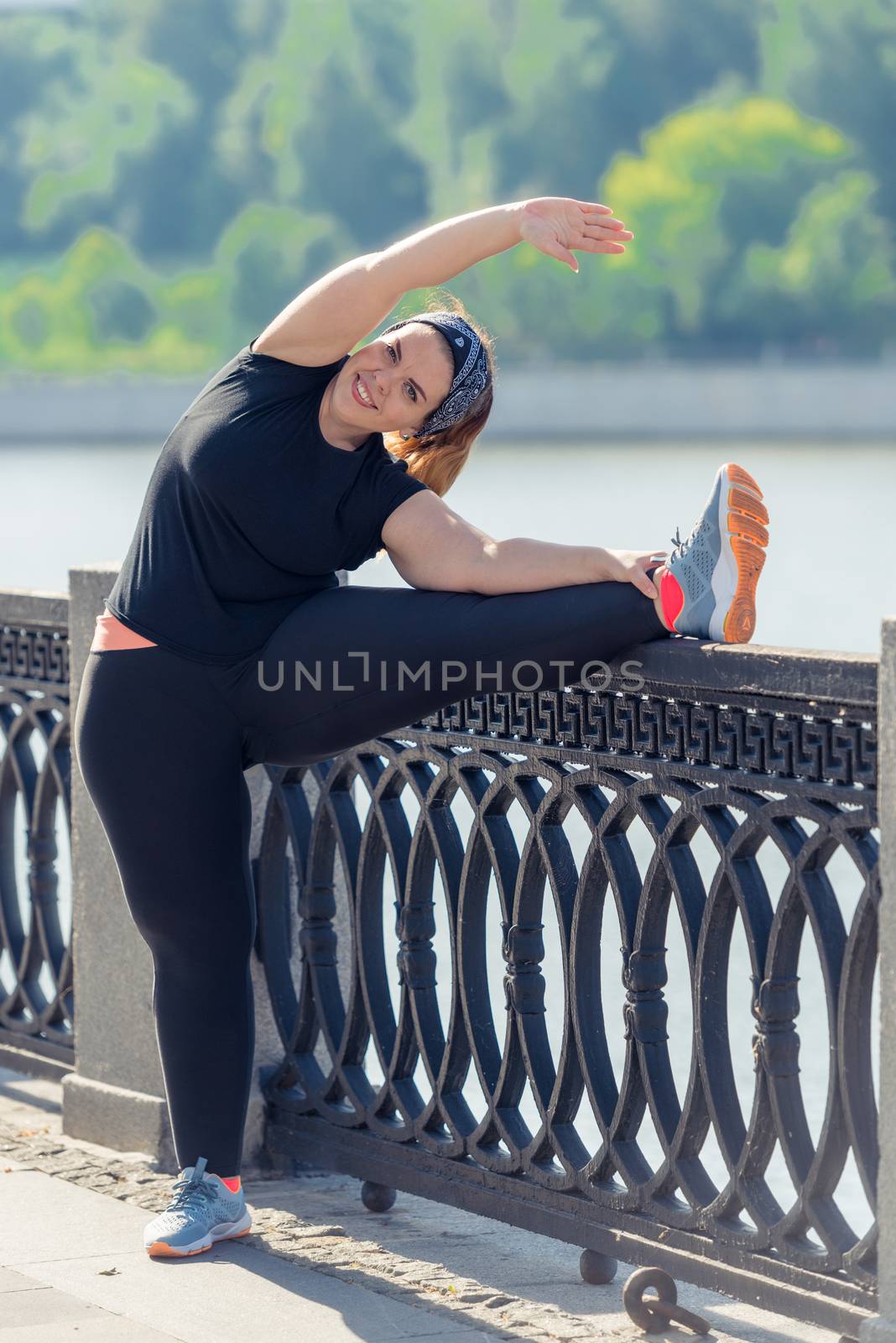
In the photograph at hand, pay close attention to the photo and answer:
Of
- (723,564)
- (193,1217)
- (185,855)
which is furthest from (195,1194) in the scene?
(723,564)

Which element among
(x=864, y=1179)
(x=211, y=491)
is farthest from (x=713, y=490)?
(x=864, y=1179)

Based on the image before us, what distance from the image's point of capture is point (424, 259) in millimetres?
2984

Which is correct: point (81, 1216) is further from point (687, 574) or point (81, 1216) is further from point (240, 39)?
point (240, 39)

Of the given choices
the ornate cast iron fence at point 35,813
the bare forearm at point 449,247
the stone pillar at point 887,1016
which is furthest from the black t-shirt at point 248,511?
the ornate cast iron fence at point 35,813

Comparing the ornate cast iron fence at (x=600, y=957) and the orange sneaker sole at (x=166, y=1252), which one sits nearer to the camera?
the ornate cast iron fence at (x=600, y=957)

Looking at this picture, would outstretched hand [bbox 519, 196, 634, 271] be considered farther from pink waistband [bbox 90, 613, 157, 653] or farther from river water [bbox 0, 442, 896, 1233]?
river water [bbox 0, 442, 896, 1233]

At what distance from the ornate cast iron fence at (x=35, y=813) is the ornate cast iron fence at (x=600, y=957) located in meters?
0.76

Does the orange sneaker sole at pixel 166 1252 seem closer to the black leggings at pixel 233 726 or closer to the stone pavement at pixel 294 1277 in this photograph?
the stone pavement at pixel 294 1277

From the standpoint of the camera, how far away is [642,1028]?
317cm

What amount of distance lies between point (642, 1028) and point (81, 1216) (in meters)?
1.18

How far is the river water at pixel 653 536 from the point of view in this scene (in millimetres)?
8125

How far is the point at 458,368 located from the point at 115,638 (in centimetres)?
71

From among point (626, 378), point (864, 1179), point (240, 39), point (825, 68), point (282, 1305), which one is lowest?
point (282, 1305)

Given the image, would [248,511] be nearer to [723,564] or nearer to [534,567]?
[534,567]
